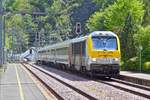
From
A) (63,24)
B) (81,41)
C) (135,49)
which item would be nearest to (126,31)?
(135,49)

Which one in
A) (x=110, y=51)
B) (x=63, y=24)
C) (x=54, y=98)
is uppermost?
(x=63, y=24)

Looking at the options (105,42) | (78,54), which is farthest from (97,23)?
(105,42)

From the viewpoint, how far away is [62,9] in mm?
119188

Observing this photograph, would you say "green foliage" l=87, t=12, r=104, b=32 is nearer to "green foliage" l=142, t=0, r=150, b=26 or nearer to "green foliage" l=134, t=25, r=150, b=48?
"green foliage" l=142, t=0, r=150, b=26

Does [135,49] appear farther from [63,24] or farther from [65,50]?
[63,24]

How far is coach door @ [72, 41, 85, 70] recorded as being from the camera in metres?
39.3

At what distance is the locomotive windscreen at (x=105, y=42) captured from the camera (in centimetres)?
3703

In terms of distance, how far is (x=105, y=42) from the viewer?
3706 cm

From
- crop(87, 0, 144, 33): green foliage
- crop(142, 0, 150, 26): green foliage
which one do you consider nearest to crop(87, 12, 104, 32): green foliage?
crop(142, 0, 150, 26): green foliage

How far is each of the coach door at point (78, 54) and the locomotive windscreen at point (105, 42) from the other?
1.88 metres

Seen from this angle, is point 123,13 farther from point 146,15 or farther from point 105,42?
point 105,42

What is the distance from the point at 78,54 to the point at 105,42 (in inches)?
194

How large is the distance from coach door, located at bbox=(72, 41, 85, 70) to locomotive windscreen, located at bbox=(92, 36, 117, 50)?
6.15 ft

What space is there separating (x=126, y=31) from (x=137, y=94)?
36.3m
